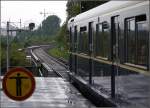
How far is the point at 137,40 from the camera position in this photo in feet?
27.0

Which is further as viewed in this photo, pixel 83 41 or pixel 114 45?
pixel 83 41

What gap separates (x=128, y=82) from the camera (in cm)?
861

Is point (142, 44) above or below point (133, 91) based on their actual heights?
above

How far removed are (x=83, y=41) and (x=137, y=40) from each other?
6.28 m

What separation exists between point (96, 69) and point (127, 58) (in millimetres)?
3236

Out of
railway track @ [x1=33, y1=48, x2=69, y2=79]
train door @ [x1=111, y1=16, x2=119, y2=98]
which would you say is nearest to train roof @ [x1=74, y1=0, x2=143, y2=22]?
train door @ [x1=111, y1=16, x2=119, y2=98]

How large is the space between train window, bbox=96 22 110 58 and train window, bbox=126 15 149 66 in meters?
1.66

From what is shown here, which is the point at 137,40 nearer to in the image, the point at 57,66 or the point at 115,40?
the point at 115,40

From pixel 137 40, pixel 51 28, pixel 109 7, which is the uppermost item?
pixel 109 7

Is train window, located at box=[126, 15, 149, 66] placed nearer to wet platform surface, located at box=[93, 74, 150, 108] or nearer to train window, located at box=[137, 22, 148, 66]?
train window, located at box=[137, 22, 148, 66]

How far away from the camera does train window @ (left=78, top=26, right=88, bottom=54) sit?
13837 mm

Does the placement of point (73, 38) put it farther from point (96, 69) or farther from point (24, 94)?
point (24, 94)

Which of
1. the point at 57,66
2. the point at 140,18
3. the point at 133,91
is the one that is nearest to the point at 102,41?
the point at 133,91

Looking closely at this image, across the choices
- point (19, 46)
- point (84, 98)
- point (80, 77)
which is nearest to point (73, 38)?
point (80, 77)
